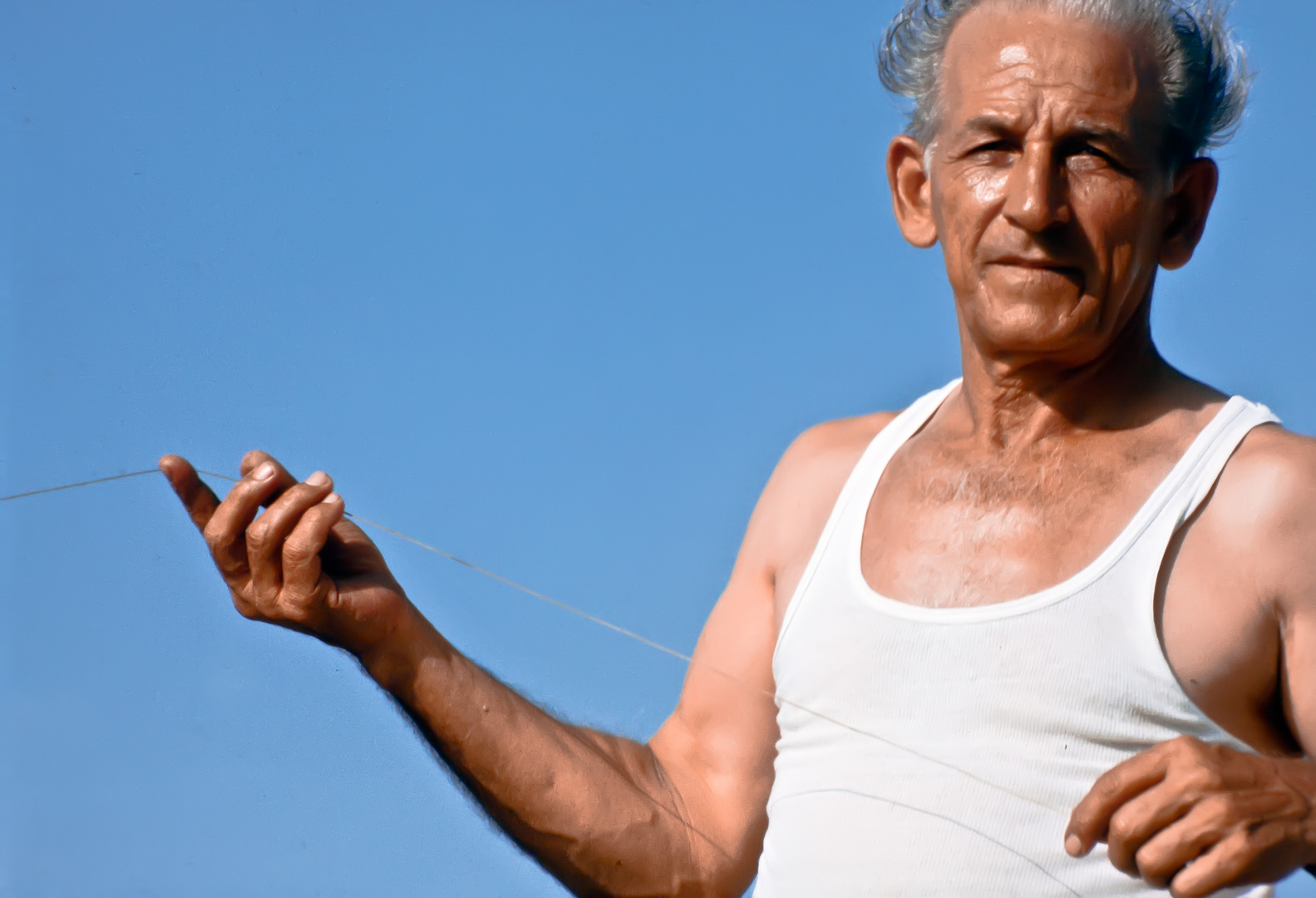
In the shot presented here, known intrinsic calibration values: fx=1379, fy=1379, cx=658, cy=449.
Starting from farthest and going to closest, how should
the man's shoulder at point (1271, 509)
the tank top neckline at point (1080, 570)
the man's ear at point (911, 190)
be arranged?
the man's ear at point (911, 190), the tank top neckline at point (1080, 570), the man's shoulder at point (1271, 509)

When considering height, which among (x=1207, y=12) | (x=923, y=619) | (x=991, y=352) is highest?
(x=1207, y=12)

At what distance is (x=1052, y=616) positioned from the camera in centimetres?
182

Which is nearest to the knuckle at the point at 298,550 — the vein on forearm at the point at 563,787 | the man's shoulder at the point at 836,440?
the vein on forearm at the point at 563,787

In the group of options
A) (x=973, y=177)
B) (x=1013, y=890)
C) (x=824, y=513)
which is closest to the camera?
(x=1013, y=890)

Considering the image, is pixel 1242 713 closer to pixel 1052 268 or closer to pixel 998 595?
pixel 998 595

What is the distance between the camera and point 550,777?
7.24 ft

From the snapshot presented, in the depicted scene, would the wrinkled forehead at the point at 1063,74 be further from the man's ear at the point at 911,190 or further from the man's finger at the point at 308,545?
the man's finger at the point at 308,545

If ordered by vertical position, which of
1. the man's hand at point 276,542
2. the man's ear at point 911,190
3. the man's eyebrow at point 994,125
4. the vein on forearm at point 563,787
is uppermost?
the man's eyebrow at point 994,125

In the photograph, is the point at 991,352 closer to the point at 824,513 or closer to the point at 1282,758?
the point at 824,513

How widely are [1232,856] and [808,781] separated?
671mm

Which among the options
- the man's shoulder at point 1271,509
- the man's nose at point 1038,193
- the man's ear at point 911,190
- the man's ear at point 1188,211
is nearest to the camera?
the man's shoulder at point 1271,509

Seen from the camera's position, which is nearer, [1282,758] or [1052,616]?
[1282,758]

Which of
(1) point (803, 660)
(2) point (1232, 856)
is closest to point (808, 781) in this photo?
(1) point (803, 660)

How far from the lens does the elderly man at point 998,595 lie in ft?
5.67
